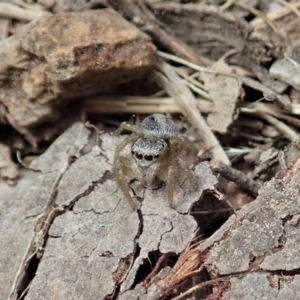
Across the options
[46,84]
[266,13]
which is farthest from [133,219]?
[266,13]

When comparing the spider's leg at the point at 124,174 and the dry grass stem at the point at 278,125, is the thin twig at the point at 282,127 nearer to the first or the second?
the dry grass stem at the point at 278,125

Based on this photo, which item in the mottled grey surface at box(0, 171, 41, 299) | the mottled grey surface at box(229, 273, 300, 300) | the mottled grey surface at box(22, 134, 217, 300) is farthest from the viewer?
the mottled grey surface at box(0, 171, 41, 299)

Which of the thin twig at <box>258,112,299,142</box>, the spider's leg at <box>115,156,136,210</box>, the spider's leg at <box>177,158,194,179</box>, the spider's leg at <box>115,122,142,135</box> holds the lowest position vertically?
the spider's leg at <box>115,156,136,210</box>

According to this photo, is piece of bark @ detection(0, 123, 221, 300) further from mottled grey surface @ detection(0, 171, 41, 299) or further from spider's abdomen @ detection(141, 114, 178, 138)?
spider's abdomen @ detection(141, 114, 178, 138)

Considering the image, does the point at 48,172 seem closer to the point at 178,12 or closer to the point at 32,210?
the point at 32,210

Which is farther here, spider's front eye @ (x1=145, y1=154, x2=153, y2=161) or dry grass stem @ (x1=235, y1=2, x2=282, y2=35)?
dry grass stem @ (x1=235, y1=2, x2=282, y2=35)

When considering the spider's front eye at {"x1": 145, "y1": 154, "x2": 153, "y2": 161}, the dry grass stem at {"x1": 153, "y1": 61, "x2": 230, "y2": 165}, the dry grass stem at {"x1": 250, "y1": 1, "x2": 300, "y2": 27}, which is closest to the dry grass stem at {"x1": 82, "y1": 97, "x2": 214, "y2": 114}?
the dry grass stem at {"x1": 153, "y1": 61, "x2": 230, "y2": 165}

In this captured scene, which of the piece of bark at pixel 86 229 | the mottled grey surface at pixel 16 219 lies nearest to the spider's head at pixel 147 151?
the piece of bark at pixel 86 229

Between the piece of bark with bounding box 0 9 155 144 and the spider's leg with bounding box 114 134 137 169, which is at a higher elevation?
the piece of bark with bounding box 0 9 155 144
